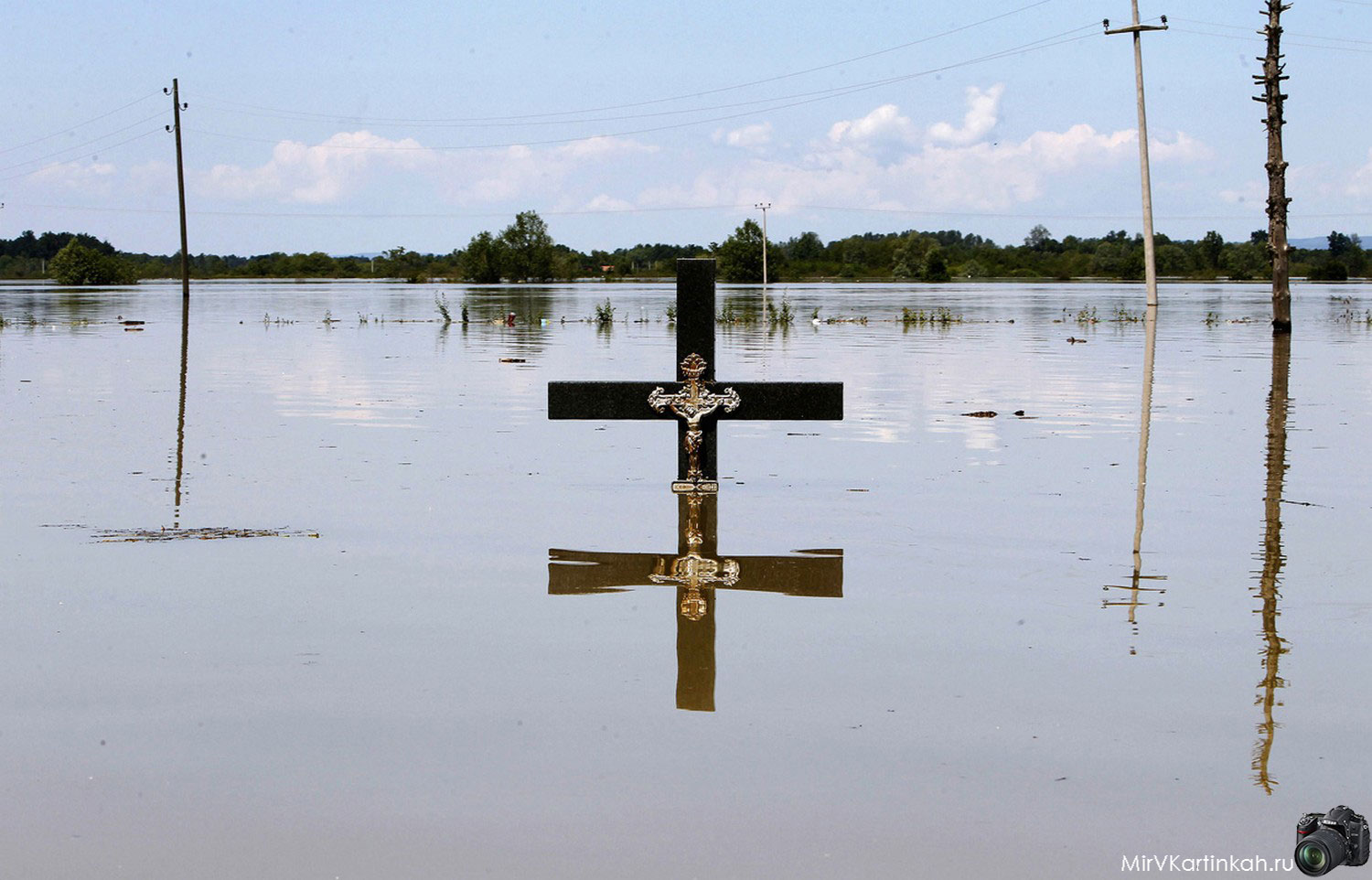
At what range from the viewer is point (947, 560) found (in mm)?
7234

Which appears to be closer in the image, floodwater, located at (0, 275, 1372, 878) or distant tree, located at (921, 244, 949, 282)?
floodwater, located at (0, 275, 1372, 878)

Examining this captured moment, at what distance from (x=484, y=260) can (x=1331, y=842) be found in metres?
190

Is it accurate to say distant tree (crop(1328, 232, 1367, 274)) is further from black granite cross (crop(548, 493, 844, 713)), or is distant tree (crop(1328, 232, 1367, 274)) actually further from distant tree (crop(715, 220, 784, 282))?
black granite cross (crop(548, 493, 844, 713))

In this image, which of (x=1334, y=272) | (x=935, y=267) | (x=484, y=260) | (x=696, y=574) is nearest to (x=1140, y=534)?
(x=696, y=574)

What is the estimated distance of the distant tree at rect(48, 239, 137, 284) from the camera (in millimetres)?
127125

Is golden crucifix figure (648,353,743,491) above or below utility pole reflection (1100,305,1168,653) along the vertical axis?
above

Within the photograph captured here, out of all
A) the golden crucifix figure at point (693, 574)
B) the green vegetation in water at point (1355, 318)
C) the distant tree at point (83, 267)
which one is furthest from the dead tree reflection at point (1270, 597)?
the distant tree at point (83, 267)

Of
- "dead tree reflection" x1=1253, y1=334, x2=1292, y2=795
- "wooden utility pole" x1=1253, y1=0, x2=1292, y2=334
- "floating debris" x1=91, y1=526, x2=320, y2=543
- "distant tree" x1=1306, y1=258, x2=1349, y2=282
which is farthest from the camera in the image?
"distant tree" x1=1306, y1=258, x2=1349, y2=282

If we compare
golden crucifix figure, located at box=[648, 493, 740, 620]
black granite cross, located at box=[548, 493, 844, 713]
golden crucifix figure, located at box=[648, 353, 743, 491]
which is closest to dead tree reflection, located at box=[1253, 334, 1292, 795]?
black granite cross, located at box=[548, 493, 844, 713]

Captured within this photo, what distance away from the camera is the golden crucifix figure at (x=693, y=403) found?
930 cm

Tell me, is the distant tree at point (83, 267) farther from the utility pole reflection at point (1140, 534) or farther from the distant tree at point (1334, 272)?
the utility pole reflection at point (1140, 534)

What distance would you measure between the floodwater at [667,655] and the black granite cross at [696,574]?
44 millimetres

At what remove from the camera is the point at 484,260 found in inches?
7441

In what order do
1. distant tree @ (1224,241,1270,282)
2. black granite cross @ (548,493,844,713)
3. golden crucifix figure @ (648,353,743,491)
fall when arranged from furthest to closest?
distant tree @ (1224,241,1270,282) < golden crucifix figure @ (648,353,743,491) < black granite cross @ (548,493,844,713)
